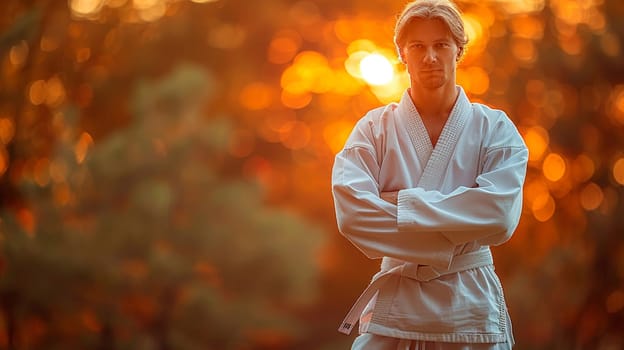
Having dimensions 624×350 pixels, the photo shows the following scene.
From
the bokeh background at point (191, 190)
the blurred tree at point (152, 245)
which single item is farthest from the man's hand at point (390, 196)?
the blurred tree at point (152, 245)

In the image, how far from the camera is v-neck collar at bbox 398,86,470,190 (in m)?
1.78

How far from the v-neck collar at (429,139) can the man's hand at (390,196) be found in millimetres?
58

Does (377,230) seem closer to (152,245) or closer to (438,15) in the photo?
(438,15)

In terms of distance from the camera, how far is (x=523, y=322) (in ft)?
28.9

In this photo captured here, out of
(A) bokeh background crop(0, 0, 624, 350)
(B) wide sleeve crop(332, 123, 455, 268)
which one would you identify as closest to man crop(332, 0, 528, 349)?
(B) wide sleeve crop(332, 123, 455, 268)

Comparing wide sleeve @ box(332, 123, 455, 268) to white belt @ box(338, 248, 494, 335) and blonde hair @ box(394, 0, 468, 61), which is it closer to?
white belt @ box(338, 248, 494, 335)

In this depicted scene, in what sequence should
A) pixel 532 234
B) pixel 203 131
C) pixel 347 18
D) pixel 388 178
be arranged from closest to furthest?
1. pixel 388 178
2. pixel 203 131
3. pixel 532 234
4. pixel 347 18

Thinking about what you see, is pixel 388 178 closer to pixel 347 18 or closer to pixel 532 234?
pixel 532 234

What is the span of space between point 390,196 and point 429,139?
159 millimetres

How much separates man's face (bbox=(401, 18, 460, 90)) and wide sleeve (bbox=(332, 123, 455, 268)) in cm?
26

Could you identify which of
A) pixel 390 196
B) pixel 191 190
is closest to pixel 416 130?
pixel 390 196

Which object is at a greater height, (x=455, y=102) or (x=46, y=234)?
(x=455, y=102)

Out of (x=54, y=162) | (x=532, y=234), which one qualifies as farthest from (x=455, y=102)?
(x=532, y=234)

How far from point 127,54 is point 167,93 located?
6.98 feet
